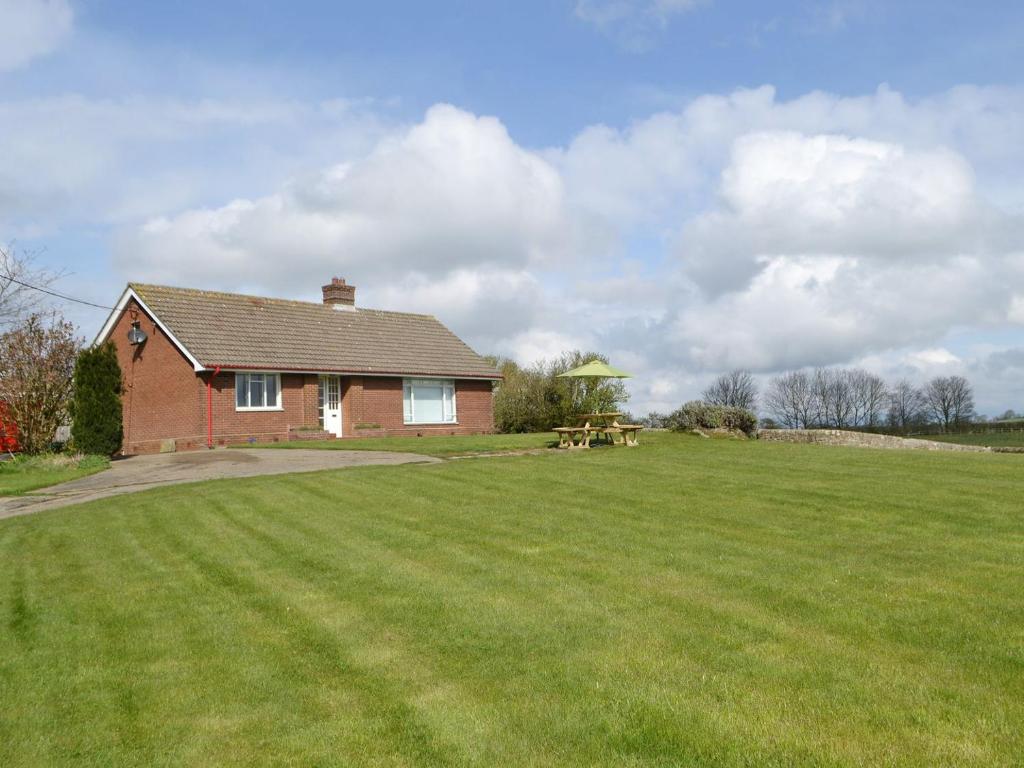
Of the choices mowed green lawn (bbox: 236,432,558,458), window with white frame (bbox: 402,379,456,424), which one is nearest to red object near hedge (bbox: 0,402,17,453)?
mowed green lawn (bbox: 236,432,558,458)

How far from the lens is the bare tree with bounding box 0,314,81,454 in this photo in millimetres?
28719

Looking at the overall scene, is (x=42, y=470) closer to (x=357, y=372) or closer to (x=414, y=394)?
(x=357, y=372)

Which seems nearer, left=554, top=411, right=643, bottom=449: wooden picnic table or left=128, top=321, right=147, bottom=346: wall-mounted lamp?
left=554, top=411, right=643, bottom=449: wooden picnic table

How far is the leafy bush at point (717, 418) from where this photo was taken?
2667 centimetres

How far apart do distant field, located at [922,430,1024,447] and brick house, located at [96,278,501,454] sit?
19672 millimetres

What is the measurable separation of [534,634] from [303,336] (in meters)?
29.5

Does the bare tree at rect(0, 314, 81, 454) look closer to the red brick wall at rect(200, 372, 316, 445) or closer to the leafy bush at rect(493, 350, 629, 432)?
the red brick wall at rect(200, 372, 316, 445)

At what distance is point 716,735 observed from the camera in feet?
14.8

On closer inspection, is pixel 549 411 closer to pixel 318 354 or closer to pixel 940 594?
pixel 318 354

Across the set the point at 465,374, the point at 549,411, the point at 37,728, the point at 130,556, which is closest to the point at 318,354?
the point at 465,374

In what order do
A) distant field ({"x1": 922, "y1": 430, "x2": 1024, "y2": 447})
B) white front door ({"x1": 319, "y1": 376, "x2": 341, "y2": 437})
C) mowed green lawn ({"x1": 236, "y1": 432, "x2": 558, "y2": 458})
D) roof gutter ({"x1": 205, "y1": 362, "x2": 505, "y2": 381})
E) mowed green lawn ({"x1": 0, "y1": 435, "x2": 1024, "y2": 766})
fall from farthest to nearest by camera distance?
white front door ({"x1": 319, "y1": 376, "x2": 341, "y2": 437}) → distant field ({"x1": 922, "y1": 430, "x2": 1024, "y2": 447}) → roof gutter ({"x1": 205, "y1": 362, "x2": 505, "y2": 381}) → mowed green lawn ({"x1": 236, "y1": 432, "x2": 558, "y2": 458}) → mowed green lawn ({"x1": 0, "y1": 435, "x2": 1024, "y2": 766})

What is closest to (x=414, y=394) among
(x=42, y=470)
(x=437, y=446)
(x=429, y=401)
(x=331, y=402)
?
(x=429, y=401)

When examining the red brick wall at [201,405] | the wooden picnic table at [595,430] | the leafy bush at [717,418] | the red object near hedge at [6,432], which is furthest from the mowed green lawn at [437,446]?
the red object near hedge at [6,432]

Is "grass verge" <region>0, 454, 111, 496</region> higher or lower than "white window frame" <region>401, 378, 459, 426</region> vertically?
lower
